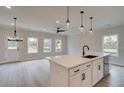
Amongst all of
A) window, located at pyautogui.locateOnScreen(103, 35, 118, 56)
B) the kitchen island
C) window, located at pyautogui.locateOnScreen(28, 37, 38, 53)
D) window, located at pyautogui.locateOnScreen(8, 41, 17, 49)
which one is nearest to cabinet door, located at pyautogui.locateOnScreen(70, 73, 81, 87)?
the kitchen island

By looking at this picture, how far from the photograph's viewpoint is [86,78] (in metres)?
2.48

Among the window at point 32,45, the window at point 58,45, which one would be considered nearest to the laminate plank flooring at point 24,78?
the window at point 32,45

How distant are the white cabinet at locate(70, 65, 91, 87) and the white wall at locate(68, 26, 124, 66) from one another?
13.6ft

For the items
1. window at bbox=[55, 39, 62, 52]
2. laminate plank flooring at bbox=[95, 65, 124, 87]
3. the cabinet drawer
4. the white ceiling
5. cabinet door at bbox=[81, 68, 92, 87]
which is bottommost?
laminate plank flooring at bbox=[95, 65, 124, 87]

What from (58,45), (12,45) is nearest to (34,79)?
(12,45)

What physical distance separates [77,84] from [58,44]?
26.9 feet

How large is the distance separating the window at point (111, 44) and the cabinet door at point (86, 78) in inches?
170

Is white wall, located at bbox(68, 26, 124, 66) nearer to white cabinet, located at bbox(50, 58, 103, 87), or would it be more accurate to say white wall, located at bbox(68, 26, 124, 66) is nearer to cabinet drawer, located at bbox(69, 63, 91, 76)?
white cabinet, located at bbox(50, 58, 103, 87)

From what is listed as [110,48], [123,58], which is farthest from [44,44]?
[123,58]

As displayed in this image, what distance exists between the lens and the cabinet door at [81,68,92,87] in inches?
90.7

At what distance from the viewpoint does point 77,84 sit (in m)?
2.12
